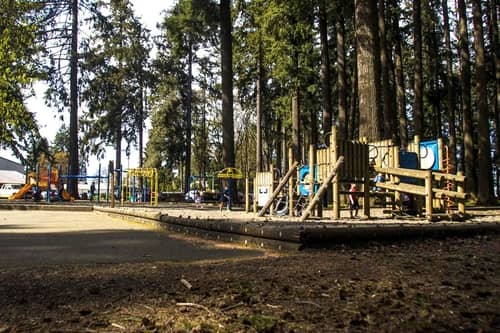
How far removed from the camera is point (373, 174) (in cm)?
1073

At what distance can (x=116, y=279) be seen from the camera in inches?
167

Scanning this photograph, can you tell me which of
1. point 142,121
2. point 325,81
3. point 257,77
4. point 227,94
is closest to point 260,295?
point 227,94

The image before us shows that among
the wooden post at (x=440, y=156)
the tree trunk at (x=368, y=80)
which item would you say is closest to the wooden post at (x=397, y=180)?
the tree trunk at (x=368, y=80)

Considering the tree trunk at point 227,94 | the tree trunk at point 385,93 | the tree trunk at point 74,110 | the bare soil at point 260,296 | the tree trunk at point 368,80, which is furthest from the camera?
the tree trunk at point 74,110

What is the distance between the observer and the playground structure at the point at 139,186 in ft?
82.0

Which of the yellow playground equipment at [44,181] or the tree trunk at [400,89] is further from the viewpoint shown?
the yellow playground equipment at [44,181]

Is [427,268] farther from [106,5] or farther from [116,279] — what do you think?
[106,5]

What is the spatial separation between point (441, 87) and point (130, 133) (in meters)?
28.0

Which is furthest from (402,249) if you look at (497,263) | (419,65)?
(419,65)

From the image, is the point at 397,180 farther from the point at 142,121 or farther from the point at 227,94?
the point at 142,121

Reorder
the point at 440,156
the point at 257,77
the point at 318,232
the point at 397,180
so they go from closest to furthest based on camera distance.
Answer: the point at 318,232 → the point at 397,180 → the point at 440,156 → the point at 257,77

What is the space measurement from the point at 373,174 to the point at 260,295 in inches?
301

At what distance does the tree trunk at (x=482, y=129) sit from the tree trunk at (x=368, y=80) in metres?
9.63

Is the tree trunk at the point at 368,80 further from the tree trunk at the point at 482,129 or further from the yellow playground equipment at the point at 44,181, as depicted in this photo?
the yellow playground equipment at the point at 44,181
